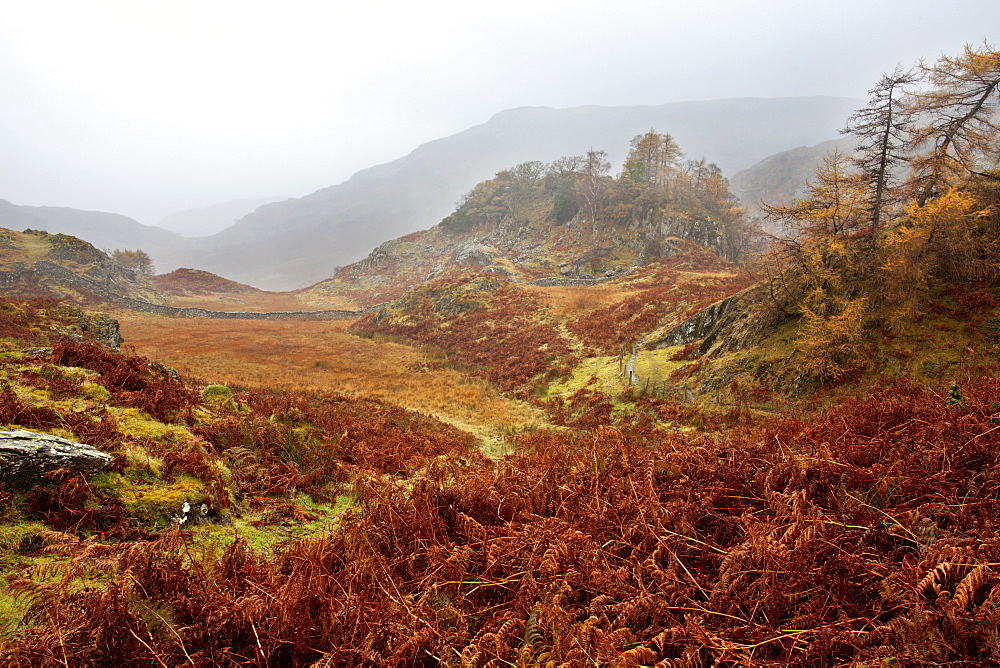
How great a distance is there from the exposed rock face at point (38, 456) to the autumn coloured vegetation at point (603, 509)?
21cm

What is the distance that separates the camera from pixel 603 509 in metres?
3.78

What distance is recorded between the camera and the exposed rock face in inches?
147

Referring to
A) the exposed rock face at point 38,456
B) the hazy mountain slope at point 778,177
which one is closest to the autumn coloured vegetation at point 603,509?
the exposed rock face at point 38,456

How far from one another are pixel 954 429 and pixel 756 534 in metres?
2.73

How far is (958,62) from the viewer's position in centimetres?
1256

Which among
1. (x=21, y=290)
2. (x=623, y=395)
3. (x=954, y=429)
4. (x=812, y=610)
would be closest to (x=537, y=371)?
(x=623, y=395)

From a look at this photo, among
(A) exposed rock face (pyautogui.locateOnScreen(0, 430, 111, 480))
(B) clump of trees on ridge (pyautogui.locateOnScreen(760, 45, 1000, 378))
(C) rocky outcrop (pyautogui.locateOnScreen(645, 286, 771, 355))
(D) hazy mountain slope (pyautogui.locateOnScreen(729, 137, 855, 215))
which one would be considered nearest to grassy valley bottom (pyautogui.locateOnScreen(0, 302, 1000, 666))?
(A) exposed rock face (pyautogui.locateOnScreen(0, 430, 111, 480))

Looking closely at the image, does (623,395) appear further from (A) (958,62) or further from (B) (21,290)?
(B) (21,290)

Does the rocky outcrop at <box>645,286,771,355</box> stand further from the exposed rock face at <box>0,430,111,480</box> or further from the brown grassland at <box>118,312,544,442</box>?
the exposed rock face at <box>0,430,111,480</box>

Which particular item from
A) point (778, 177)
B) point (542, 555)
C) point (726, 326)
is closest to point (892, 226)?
point (726, 326)

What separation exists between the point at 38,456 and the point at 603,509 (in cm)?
556

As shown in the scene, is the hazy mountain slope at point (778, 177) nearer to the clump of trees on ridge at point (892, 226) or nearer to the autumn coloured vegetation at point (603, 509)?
the clump of trees on ridge at point (892, 226)

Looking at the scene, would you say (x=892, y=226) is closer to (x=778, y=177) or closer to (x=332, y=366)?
(x=332, y=366)

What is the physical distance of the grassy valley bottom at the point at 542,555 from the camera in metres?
2.16
